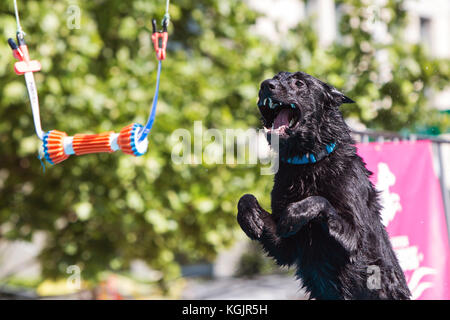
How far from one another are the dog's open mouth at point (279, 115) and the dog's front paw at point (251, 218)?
33 centimetres

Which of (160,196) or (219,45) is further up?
(219,45)

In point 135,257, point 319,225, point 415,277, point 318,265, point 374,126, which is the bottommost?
point 135,257

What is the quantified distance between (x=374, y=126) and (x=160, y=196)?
2971 mm

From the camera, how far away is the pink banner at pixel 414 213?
3.30 meters

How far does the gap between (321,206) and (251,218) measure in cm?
30

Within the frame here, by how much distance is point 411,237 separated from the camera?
3.43 meters

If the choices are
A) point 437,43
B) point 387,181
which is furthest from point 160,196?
point 437,43

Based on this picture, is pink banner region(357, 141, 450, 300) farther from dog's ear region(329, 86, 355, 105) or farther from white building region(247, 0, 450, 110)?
white building region(247, 0, 450, 110)

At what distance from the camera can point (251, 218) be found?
2.04m

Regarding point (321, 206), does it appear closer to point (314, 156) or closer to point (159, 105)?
point (314, 156)

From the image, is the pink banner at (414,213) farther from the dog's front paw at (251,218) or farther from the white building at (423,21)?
the white building at (423,21)

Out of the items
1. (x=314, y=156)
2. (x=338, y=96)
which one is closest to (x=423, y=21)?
(x=338, y=96)

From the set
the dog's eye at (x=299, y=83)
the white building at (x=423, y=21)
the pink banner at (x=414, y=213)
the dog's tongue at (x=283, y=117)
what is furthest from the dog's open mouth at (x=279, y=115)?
the white building at (x=423, y=21)
